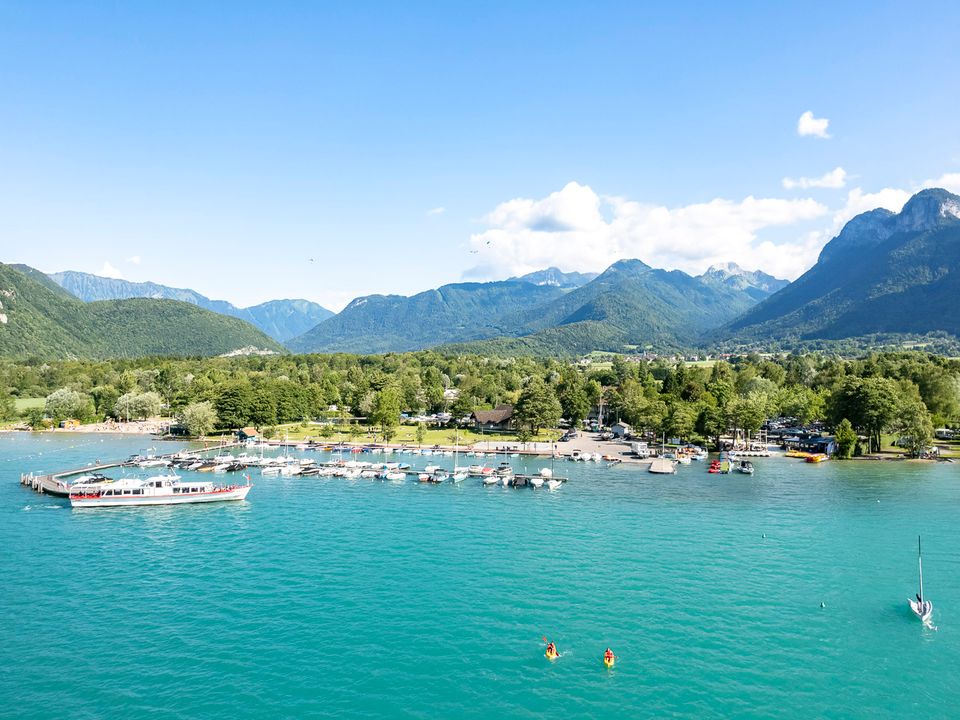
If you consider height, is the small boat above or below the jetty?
above

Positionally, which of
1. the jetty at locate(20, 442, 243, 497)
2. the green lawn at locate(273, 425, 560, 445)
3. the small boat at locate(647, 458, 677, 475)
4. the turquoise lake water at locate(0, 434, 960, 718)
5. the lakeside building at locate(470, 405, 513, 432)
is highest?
the lakeside building at locate(470, 405, 513, 432)

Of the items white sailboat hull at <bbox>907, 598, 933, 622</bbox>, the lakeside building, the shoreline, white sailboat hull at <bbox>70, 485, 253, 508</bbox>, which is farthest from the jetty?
white sailboat hull at <bbox>907, 598, 933, 622</bbox>

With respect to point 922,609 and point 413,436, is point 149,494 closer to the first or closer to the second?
point 413,436

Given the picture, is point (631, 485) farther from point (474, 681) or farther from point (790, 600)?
point (474, 681)

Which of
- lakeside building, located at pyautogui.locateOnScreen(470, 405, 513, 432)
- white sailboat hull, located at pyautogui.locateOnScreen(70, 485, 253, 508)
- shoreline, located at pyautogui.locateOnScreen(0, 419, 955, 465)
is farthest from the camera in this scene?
lakeside building, located at pyautogui.locateOnScreen(470, 405, 513, 432)

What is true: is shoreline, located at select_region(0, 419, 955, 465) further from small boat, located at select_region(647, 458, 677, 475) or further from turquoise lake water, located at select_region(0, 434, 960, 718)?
turquoise lake water, located at select_region(0, 434, 960, 718)

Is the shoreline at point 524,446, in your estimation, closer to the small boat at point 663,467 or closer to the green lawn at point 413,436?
the green lawn at point 413,436

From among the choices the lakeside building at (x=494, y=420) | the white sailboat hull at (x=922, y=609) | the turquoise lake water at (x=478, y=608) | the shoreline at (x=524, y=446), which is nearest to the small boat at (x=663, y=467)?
the shoreline at (x=524, y=446)
